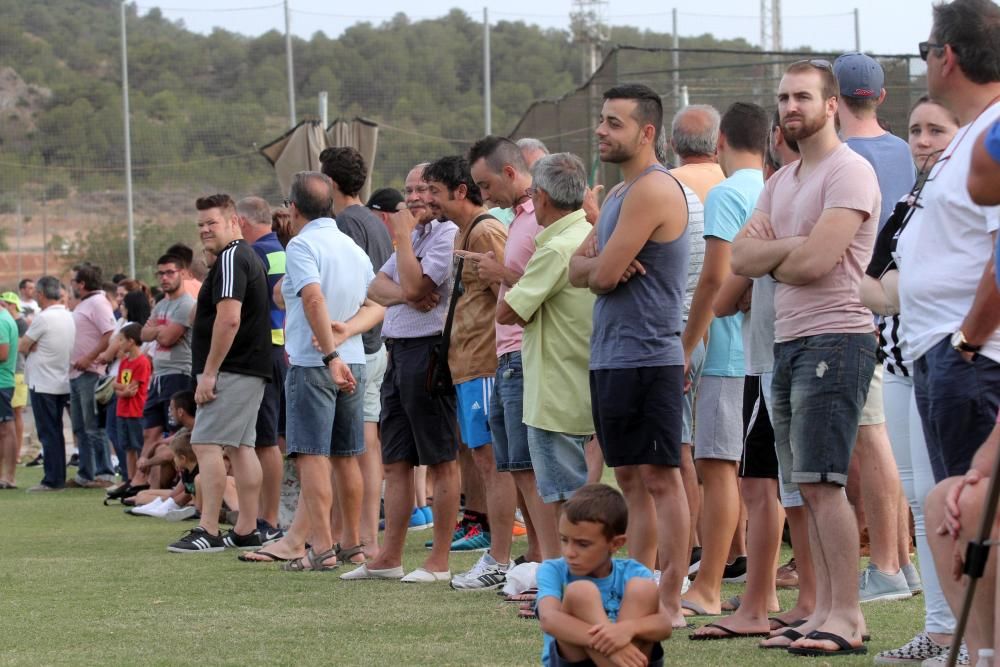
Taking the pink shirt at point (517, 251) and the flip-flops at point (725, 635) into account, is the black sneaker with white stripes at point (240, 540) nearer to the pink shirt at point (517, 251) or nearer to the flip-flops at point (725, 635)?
the pink shirt at point (517, 251)

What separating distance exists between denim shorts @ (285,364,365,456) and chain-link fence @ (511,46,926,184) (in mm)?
7850

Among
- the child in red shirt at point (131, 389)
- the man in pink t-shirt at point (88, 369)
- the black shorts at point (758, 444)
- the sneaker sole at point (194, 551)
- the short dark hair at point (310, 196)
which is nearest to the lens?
the black shorts at point (758, 444)

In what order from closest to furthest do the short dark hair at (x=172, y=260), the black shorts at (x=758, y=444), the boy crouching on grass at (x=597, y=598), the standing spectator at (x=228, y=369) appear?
the boy crouching on grass at (x=597, y=598), the black shorts at (x=758, y=444), the standing spectator at (x=228, y=369), the short dark hair at (x=172, y=260)

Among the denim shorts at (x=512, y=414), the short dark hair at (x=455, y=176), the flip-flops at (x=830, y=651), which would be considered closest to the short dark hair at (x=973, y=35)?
the flip-flops at (x=830, y=651)

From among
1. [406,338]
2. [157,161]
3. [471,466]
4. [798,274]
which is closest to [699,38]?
[157,161]

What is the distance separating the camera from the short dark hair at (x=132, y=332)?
12977 millimetres

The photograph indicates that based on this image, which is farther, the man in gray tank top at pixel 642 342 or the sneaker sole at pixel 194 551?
the sneaker sole at pixel 194 551

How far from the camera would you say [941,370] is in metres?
3.69

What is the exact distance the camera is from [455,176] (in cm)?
677

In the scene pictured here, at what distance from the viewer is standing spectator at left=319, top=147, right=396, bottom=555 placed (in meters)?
8.15

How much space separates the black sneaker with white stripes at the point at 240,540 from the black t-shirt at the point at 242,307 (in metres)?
1.00

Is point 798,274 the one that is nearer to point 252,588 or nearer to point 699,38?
point 252,588

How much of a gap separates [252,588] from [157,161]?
1768 cm

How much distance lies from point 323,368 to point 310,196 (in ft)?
3.20
